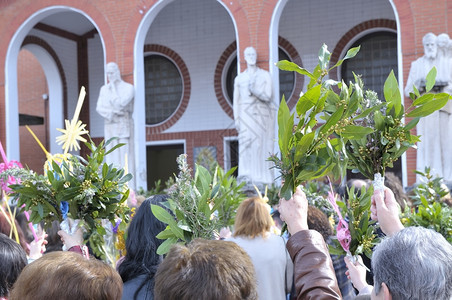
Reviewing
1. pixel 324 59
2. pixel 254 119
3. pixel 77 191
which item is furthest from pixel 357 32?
pixel 324 59

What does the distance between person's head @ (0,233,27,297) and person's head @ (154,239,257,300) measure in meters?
1.24

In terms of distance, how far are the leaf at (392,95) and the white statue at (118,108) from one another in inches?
404

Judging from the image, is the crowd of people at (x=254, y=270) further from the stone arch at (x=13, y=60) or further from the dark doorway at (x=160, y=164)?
the dark doorway at (x=160, y=164)

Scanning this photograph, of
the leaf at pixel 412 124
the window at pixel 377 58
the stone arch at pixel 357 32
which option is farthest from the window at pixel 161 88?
the leaf at pixel 412 124

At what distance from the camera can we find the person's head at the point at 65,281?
181cm

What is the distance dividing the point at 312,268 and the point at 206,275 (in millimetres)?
531

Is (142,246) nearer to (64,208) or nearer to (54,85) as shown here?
(64,208)

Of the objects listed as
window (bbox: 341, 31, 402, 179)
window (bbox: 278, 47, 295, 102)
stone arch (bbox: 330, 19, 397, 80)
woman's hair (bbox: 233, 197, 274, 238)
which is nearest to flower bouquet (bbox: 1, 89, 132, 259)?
woman's hair (bbox: 233, 197, 274, 238)

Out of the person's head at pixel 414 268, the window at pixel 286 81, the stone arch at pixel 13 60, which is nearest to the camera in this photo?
the person's head at pixel 414 268

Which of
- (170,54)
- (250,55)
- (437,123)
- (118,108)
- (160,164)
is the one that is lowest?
(160,164)

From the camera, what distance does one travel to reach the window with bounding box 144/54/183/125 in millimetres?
16047

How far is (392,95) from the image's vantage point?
8.20ft

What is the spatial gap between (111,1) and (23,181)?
35.1 feet

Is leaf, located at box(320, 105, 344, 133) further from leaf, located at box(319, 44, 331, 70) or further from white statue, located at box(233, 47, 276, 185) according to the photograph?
white statue, located at box(233, 47, 276, 185)
